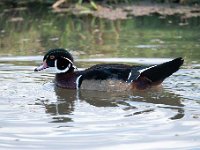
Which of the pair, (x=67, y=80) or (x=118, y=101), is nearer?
(x=118, y=101)

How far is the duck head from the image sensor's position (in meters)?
10.2

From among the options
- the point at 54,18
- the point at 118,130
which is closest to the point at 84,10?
the point at 54,18

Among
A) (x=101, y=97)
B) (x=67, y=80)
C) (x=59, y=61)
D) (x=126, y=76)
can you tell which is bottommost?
(x=101, y=97)

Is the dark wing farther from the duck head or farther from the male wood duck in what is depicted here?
the duck head

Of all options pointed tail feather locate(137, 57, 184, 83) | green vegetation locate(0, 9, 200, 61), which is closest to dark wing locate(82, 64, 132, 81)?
pointed tail feather locate(137, 57, 184, 83)

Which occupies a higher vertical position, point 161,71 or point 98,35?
point 161,71

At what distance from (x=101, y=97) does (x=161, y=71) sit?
0.89 m

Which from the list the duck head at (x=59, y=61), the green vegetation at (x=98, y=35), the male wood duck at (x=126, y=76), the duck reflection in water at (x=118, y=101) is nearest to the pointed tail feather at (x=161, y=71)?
the male wood duck at (x=126, y=76)

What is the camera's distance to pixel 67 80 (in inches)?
399

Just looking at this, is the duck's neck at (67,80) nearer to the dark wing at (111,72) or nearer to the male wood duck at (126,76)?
the male wood duck at (126,76)

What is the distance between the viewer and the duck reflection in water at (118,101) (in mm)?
8477

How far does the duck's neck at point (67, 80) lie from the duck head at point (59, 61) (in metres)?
0.07

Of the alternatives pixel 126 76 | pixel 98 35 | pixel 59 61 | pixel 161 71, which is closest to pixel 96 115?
pixel 126 76

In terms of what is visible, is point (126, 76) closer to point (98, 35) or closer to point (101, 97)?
point (101, 97)
